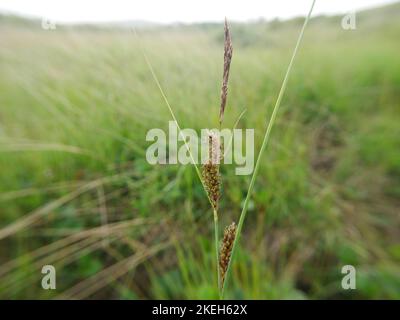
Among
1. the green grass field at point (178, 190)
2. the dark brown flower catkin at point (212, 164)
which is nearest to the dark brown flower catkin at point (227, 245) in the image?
the dark brown flower catkin at point (212, 164)

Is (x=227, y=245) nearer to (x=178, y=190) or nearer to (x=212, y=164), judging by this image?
(x=212, y=164)

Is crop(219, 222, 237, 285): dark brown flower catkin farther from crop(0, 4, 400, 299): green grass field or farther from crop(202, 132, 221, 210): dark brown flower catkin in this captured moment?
crop(0, 4, 400, 299): green grass field

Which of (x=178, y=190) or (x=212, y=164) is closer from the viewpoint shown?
(x=212, y=164)

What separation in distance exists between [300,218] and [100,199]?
0.60 metres

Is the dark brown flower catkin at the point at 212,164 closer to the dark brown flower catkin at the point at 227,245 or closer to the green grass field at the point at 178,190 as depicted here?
the dark brown flower catkin at the point at 227,245

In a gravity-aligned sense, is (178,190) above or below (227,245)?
above

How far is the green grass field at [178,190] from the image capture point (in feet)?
3.31

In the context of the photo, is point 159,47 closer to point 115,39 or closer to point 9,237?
point 115,39

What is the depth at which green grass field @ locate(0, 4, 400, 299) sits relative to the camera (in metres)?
1.01

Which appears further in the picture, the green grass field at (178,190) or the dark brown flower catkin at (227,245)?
the green grass field at (178,190)

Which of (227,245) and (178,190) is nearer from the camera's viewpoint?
(227,245)

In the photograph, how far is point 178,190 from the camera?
100 centimetres

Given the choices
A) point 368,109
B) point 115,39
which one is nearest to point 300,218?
point 368,109

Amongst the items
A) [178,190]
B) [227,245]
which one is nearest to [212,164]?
[227,245]
